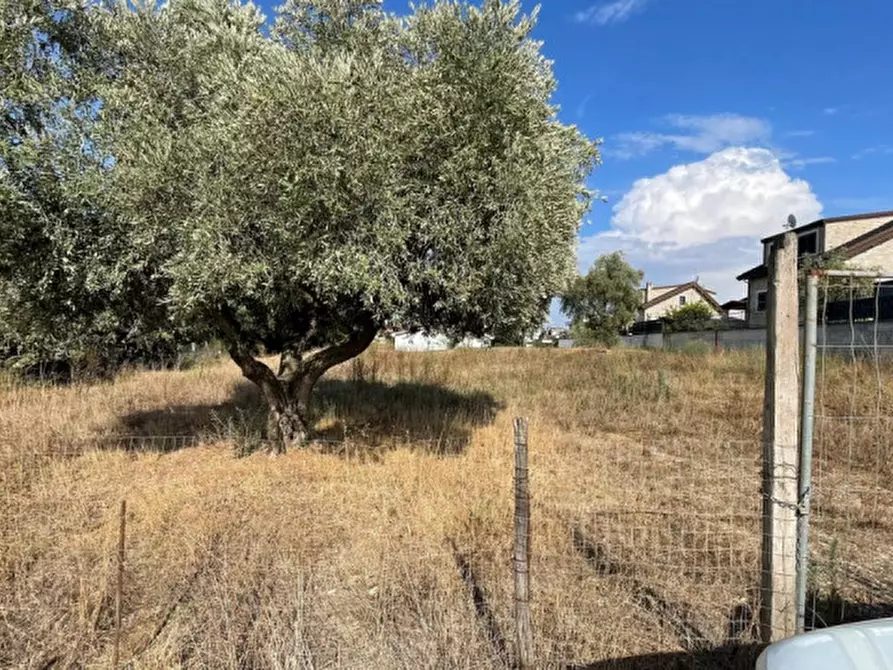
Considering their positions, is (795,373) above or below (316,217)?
below

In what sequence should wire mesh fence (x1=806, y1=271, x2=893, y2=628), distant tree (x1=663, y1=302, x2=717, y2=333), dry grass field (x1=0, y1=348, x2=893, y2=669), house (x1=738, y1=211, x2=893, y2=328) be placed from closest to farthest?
dry grass field (x1=0, y1=348, x2=893, y2=669) < wire mesh fence (x1=806, y1=271, x2=893, y2=628) < house (x1=738, y1=211, x2=893, y2=328) < distant tree (x1=663, y1=302, x2=717, y2=333)

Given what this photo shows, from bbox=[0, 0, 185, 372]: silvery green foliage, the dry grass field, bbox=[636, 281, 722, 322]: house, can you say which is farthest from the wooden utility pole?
bbox=[636, 281, 722, 322]: house

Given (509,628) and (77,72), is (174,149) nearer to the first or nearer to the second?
(77,72)

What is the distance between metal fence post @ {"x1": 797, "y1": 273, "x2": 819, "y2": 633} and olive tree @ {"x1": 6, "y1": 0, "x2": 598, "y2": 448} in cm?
296

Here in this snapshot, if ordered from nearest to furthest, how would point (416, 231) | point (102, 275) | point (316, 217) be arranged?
point (316, 217) < point (416, 231) < point (102, 275)

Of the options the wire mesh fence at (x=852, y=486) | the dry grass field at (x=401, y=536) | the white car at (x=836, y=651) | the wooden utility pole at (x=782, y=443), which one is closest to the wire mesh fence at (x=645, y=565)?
the dry grass field at (x=401, y=536)

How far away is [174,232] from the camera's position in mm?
5527

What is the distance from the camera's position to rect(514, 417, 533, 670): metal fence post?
257 centimetres

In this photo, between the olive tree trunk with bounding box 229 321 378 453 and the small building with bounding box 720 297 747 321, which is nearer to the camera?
the olive tree trunk with bounding box 229 321 378 453

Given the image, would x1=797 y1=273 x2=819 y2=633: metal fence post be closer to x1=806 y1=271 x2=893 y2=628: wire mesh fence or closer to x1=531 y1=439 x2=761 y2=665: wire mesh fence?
x1=806 y1=271 x2=893 y2=628: wire mesh fence

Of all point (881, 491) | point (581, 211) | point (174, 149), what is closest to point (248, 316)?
point (174, 149)

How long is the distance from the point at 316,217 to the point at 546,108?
3.02 metres

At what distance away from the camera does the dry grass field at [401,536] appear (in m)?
2.92

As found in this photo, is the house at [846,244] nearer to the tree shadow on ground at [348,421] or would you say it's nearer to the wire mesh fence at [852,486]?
the wire mesh fence at [852,486]
